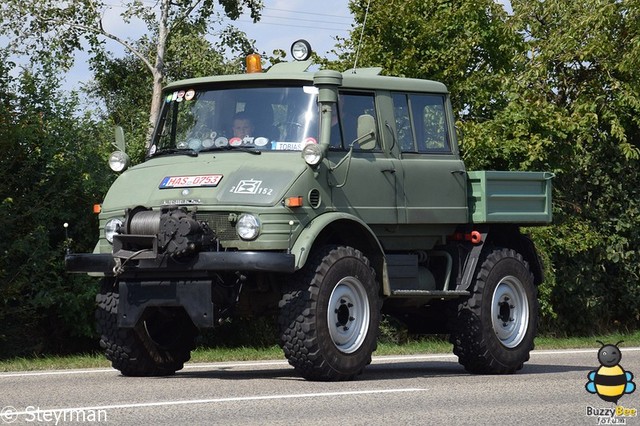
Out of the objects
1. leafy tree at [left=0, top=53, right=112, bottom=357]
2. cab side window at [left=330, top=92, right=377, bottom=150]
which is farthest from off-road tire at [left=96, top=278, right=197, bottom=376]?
leafy tree at [left=0, top=53, right=112, bottom=357]

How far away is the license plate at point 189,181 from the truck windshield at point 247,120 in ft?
1.96

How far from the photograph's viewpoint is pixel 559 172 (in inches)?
1028

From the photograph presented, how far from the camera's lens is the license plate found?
39.3ft

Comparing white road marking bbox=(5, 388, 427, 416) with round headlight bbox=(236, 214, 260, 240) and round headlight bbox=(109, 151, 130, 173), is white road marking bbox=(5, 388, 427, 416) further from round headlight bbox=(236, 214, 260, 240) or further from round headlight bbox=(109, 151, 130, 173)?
round headlight bbox=(109, 151, 130, 173)

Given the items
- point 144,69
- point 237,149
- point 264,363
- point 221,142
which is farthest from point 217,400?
point 144,69

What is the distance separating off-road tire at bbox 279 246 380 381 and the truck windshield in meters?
1.11

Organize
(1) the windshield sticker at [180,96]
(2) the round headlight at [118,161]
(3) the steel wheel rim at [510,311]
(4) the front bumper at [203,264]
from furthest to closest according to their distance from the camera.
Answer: (3) the steel wheel rim at [510,311]
(1) the windshield sticker at [180,96]
(2) the round headlight at [118,161]
(4) the front bumper at [203,264]

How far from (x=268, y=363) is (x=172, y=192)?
379 cm

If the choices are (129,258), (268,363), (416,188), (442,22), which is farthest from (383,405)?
(442,22)

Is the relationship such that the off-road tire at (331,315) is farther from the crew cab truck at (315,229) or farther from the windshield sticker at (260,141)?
the windshield sticker at (260,141)

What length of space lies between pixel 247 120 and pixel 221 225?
1.25m

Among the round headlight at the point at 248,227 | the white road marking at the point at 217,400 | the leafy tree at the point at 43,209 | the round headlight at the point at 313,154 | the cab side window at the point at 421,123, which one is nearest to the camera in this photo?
the white road marking at the point at 217,400

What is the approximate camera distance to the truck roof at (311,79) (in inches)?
498

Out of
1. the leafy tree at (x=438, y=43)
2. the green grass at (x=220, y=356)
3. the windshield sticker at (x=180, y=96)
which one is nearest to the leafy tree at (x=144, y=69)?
the leafy tree at (x=438, y=43)
